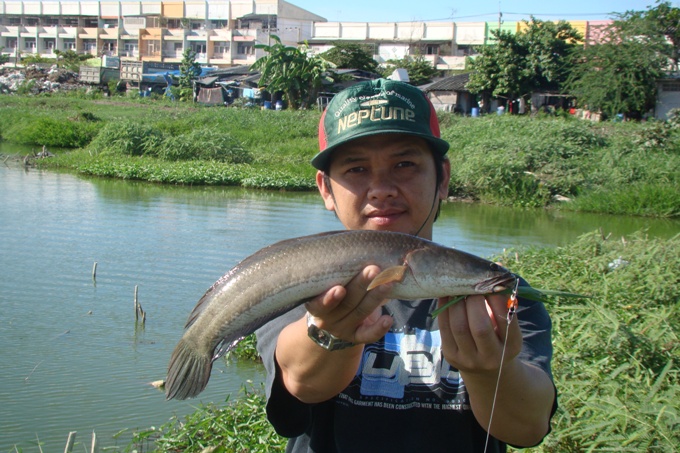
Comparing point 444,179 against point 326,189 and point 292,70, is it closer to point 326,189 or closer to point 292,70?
point 326,189

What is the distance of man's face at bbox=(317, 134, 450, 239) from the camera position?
218 cm

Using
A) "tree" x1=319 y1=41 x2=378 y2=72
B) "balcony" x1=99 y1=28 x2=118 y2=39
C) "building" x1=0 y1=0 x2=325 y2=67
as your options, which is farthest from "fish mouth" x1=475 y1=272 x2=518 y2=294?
"balcony" x1=99 y1=28 x2=118 y2=39

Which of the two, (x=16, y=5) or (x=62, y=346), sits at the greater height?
(x=16, y=5)

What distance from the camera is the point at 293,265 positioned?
191 cm

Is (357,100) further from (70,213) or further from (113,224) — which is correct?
(70,213)

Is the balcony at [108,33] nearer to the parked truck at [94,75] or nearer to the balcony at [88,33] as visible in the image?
the balcony at [88,33]

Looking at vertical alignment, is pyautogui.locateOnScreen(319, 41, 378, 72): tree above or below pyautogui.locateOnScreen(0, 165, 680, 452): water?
above

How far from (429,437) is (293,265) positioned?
62 cm

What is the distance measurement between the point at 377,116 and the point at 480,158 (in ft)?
59.0

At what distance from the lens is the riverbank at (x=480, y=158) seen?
18750 millimetres

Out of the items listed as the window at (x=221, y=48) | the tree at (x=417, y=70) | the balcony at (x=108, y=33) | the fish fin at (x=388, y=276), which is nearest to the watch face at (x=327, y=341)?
the fish fin at (x=388, y=276)

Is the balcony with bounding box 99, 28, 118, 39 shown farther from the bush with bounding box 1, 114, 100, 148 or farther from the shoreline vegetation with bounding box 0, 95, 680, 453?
the bush with bounding box 1, 114, 100, 148

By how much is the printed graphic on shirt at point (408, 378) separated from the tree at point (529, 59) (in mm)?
33667

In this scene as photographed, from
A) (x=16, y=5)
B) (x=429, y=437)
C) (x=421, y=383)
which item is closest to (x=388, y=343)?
(x=421, y=383)
